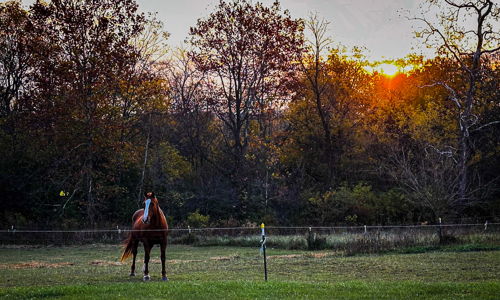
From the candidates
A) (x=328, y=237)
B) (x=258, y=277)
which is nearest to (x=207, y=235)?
(x=328, y=237)

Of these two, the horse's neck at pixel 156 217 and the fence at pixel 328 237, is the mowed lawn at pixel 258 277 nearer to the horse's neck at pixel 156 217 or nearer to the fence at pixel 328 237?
the fence at pixel 328 237

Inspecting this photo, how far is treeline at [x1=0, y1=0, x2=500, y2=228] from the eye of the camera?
44.4 m

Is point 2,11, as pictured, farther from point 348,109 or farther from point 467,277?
point 467,277

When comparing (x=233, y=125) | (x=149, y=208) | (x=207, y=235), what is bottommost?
(x=207, y=235)

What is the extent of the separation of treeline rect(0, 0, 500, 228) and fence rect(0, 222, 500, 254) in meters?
3.12

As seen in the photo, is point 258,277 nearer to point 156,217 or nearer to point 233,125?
point 156,217

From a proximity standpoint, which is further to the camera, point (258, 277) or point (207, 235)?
point (207, 235)

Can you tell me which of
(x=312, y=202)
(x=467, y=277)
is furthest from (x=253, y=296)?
(x=312, y=202)

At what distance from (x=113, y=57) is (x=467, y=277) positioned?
1375 inches

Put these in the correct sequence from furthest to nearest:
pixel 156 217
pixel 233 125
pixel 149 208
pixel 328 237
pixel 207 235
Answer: pixel 233 125 < pixel 207 235 < pixel 328 237 < pixel 156 217 < pixel 149 208

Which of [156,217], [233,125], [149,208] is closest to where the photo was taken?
[149,208]

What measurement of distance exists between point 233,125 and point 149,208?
109 feet

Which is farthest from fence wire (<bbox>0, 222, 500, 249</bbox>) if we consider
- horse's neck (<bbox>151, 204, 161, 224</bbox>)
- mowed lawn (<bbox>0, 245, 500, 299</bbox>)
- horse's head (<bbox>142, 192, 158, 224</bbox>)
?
horse's head (<bbox>142, 192, 158, 224</bbox>)

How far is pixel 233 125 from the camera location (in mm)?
51156
